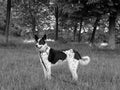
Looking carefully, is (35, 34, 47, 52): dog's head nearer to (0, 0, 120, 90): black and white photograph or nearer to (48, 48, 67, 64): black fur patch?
(0, 0, 120, 90): black and white photograph

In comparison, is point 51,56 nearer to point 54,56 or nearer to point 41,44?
point 54,56

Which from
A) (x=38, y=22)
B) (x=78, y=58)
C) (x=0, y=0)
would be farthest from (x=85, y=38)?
(x=78, y=58)

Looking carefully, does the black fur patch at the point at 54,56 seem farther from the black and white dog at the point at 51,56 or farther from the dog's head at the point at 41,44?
the dog's head at the point at 41,44

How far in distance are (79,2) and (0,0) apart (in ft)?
29.9

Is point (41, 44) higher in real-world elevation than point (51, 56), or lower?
higher

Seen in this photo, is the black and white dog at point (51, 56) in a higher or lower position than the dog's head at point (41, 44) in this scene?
lower

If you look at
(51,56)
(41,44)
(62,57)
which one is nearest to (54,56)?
(51,56)

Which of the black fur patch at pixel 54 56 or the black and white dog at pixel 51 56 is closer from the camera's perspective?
the black and white dog at pixel 51 56

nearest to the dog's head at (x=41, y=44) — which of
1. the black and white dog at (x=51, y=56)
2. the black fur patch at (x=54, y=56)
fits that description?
the black and white dog at (x=51, y=56)

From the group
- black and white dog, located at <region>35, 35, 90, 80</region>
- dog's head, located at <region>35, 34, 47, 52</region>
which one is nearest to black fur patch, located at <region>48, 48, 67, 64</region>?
black and white dog, located at <region>35, 35, 90, 80</region>

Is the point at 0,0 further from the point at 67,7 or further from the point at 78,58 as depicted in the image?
the point at 78,58

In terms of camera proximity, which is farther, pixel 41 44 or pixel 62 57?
pixel 62 57

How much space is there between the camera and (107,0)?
633 inches

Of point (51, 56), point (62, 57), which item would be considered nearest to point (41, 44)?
point (51, 56)
